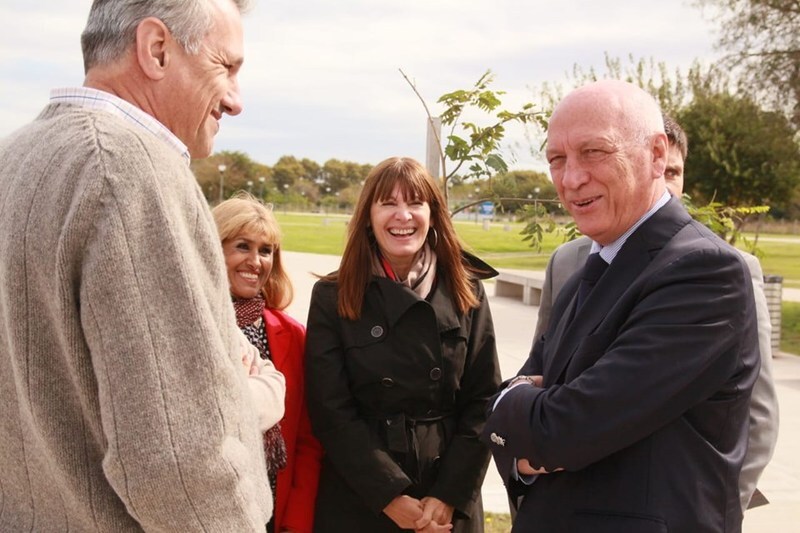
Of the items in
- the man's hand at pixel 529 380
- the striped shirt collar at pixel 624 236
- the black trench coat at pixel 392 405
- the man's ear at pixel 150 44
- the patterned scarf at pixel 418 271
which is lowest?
the black trench coat at pixel 392 405

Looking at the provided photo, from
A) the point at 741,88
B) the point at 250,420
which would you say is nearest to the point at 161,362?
the point at 250,420

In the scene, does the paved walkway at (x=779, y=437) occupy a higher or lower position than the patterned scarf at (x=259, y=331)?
lower

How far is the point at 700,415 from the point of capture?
2.03 meters

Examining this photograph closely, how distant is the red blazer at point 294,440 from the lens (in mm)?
3186

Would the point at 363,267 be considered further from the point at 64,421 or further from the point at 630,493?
the point at 64,421

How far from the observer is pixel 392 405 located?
321 cm

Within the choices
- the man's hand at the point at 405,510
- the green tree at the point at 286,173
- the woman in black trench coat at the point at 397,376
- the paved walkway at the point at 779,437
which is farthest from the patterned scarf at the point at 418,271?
the green tree at the point at 286,173

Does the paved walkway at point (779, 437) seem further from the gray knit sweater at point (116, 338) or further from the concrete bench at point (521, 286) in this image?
the gray knit sweater at point (116, 338)

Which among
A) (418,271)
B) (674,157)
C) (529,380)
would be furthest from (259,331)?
(674,157)

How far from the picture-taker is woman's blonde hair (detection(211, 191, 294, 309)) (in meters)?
3.39

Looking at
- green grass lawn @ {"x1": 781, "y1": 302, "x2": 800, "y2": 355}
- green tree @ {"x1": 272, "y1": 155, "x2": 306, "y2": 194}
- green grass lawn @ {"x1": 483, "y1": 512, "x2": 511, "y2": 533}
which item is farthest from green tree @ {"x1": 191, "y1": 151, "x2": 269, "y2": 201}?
green grass lawn @ {"x1": 483, "y1": 512, "x2": 511, "y2": 533}

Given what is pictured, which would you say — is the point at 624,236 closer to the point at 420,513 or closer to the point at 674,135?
the point at 674,135

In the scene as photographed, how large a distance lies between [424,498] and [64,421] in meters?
1.89

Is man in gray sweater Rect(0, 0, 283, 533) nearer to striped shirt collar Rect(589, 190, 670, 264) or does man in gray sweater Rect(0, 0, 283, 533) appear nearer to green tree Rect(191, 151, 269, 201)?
striped shirt collar Rect(589, 190, 670, 264)
